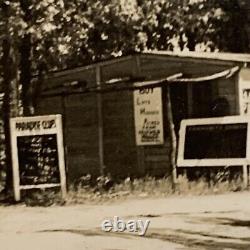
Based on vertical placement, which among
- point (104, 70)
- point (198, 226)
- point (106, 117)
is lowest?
point (198, 226)

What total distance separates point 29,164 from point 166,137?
3995 millimetres

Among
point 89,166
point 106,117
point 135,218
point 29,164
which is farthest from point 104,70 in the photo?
point 135,218

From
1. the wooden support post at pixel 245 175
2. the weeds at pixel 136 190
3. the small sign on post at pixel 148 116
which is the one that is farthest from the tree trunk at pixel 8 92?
the wooden support post at pixel 245 175

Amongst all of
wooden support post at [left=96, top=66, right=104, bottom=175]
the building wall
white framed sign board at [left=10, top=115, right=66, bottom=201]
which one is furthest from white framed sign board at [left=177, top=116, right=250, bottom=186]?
wooden support post at [left=96, top=66, right=104, bottom=175]

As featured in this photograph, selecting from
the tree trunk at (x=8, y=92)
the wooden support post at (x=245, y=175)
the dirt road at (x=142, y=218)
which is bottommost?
the dirt road at (x=142, y=218)

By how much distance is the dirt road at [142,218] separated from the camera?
6.69 metres

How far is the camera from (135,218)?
24.8 ft

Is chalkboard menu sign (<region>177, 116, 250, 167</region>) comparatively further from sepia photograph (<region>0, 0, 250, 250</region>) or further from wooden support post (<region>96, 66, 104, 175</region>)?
wooden support post (<region>96, 66, 104, 175</region>)

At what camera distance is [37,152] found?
10.8 meters

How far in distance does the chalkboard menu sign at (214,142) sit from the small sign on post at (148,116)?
2.68 feet

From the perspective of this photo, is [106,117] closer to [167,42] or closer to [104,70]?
[104,70]

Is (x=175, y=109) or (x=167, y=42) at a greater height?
(x=167, y=42)

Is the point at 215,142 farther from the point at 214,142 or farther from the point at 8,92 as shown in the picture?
the point at 8,92

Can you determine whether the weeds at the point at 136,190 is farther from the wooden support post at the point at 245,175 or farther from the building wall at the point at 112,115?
the building wall at the point at 112,115
